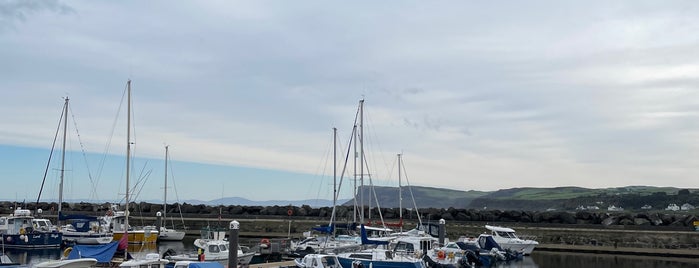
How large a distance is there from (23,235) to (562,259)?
130 feet

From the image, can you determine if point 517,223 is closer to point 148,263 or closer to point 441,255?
point 441,255

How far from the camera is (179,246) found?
56656 millimetres

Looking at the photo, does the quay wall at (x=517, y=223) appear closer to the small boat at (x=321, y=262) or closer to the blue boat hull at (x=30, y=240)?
the blue boat hull at (x=30, y=240)

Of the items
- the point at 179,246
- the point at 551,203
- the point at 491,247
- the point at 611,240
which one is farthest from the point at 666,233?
the point at 551,203

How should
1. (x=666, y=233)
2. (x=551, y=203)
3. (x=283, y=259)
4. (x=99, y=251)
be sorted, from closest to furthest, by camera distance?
(x=99, y=251)
(x=283, y=259)
(x=666, y=233)
(x=551, y=203)

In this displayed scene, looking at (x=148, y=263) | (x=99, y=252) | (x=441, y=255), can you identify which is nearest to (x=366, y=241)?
(x=441, y=255)

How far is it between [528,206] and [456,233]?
120 m

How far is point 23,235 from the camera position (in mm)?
50406

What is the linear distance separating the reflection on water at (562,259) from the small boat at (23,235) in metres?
0.58

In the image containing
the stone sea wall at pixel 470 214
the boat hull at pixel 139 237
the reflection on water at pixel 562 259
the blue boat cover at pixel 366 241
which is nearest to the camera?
the blue boat cover at pixel 366 241

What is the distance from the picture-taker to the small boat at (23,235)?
5038 cm

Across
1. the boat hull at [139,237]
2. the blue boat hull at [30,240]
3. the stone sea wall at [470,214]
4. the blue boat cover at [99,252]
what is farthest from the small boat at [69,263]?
the stone sea wall at [470,214]

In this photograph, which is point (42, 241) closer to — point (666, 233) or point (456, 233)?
point (456, 233)

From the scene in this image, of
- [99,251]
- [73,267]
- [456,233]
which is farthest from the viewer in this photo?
[456,233]
